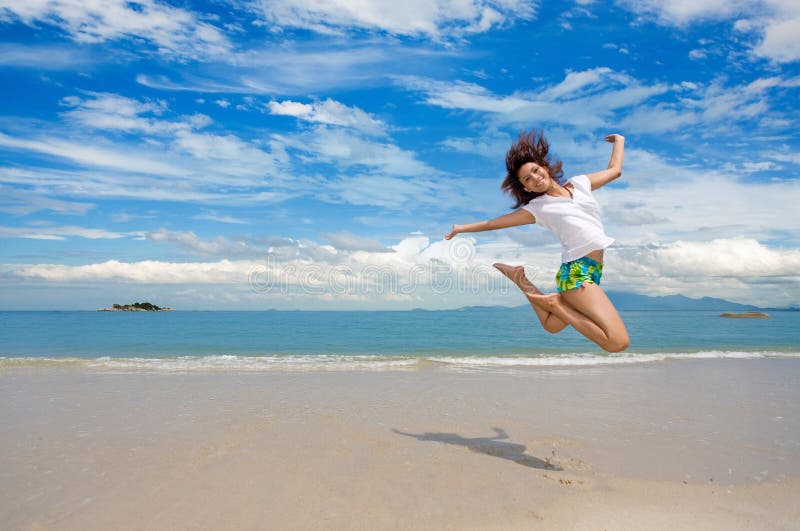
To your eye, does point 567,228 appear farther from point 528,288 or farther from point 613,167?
point 613,167

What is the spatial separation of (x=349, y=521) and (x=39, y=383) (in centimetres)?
899

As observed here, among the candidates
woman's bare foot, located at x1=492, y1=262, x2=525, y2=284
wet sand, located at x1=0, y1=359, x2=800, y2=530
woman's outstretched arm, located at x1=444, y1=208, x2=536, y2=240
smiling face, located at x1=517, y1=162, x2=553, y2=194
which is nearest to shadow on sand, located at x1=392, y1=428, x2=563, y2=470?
wet sand, located at x1=0, y1=359, x2=800, y2=530

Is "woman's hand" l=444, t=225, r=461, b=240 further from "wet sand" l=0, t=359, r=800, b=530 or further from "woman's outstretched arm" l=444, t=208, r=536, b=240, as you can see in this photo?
"wet sand" l=0, t=359, r=800, b=530

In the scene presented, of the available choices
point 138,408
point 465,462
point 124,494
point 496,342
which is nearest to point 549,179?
point 465,462

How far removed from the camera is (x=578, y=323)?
4.61 m

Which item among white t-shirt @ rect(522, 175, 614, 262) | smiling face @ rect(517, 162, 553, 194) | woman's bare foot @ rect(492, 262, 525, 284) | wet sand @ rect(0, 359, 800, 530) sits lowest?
wet sand @ rect(0, 359, 800, 530)

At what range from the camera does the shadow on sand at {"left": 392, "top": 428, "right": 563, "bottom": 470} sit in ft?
16.9

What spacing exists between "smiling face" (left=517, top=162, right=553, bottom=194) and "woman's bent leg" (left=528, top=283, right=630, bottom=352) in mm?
956

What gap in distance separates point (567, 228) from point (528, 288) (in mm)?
680

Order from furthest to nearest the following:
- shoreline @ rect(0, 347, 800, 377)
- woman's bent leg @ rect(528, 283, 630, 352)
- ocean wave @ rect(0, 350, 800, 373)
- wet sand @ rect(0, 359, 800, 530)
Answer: ocean wave @ rect(0, 350, 800, 373) → shoreline @ rect(0, 347, 800, 377) → woman's bent leg @ rect(528, 283, 630, 352) → wet sand @ rect(0, 359, 800, 530)

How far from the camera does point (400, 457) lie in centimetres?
524

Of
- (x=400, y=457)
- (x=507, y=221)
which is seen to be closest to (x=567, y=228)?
(x=507, y=221)

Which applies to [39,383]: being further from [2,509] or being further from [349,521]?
[349,521]

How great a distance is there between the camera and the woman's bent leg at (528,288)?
4850 mm
